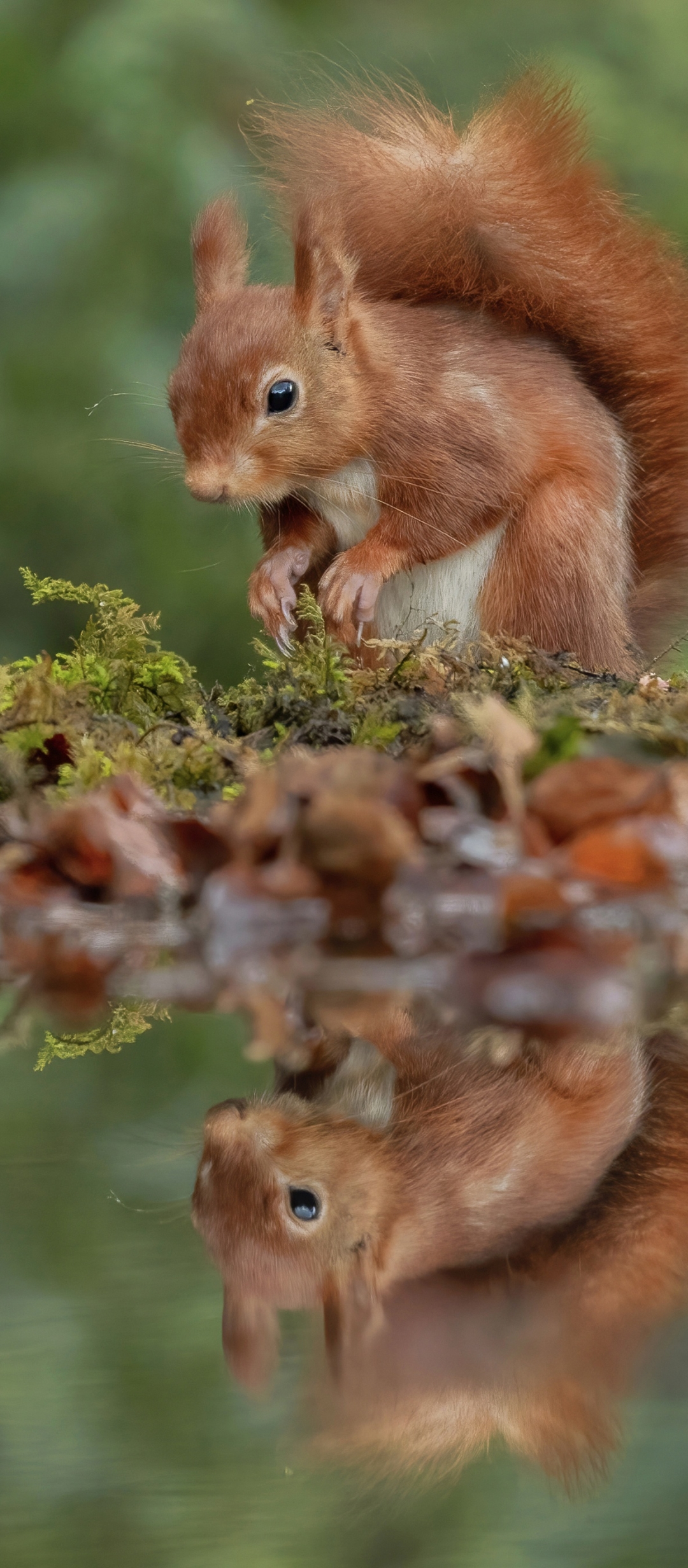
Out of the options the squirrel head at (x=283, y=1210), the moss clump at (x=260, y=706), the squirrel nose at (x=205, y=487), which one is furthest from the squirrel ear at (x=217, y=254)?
the squirrel head at (x=283, y=1210)

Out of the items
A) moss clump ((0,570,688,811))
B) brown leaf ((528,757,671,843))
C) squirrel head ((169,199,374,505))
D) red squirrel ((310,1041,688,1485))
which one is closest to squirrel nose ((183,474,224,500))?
squirrel head ((169,199,374,505))

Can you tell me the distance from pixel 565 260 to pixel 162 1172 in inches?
50.4

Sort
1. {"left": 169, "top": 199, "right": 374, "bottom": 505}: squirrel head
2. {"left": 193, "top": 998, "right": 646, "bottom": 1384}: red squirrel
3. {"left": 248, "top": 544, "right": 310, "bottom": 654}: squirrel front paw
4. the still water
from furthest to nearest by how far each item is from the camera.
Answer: {"left": 248, "top": 544, "right": 310, "bottom": 654}: squirrel front paw
{"left": 169, "top": 199, "right": 374, "bottom": 505}: squirrel head
{"left": 193, "top": 998, "right": 646, "bottom": 1384}: red squirrel
the still water

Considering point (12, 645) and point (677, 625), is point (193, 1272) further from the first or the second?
point (12, 645)

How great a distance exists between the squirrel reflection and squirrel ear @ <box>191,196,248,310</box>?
3.55 ft

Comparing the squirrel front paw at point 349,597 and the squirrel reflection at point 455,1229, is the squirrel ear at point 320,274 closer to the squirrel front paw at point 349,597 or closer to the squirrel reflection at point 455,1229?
the squirrel front paw at point 349,597

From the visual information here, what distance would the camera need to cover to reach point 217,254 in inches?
57.4

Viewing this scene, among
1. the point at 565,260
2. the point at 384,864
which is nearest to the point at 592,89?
the point at 565,260

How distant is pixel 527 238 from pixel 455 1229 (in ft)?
4.19

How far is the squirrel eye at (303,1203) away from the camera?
0.37 metres

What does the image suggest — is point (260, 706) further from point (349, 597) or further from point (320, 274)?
point (320, 274)

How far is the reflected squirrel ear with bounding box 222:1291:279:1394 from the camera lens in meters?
0.26

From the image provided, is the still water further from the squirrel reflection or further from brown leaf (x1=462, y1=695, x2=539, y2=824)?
brown leaf (x1=462, y1=695, x2=539, y2=824)

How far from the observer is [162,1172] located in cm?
37
